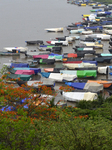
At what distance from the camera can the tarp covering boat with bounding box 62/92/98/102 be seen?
32.0 m

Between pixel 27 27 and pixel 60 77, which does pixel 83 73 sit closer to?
pixel 60 77

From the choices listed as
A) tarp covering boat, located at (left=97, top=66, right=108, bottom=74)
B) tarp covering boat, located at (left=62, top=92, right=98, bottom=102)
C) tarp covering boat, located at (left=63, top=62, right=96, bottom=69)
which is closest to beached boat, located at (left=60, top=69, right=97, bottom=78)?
tarp covering boat, located at (left=97, top=66, right=108, bottom=74)

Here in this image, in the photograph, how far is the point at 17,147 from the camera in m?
14.8

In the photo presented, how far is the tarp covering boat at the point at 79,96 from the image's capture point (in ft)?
105

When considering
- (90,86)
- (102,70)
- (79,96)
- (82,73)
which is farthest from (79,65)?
(79,96)

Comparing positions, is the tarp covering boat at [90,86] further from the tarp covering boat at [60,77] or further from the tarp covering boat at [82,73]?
the tarp covering boat at [82,73]

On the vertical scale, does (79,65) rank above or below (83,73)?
above

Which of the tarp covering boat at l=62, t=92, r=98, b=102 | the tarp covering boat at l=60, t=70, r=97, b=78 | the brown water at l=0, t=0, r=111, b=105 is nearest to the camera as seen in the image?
the tarp covering boat at l=62, t=92, r=98, b=102

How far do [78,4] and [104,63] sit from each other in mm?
112760

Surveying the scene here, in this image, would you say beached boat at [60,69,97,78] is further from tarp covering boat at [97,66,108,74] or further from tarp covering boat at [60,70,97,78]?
tarp covering boat at [97,66,108,74]

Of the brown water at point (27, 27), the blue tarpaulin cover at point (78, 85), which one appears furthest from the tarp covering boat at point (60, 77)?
the blue tarpaulin cover at point (78, 85)

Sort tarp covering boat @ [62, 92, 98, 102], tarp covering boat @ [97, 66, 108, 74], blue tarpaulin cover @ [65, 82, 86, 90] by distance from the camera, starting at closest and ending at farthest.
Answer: tarp covering boat @ [62, 92, 98, 102] → blue tarpaulin cover @ [65, 82, 86, 90] → tarp covering boat @ [97, 66, 108, 74]

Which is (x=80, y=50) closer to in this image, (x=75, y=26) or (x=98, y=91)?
(x=98, y=91)

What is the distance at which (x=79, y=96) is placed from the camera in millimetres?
32438
